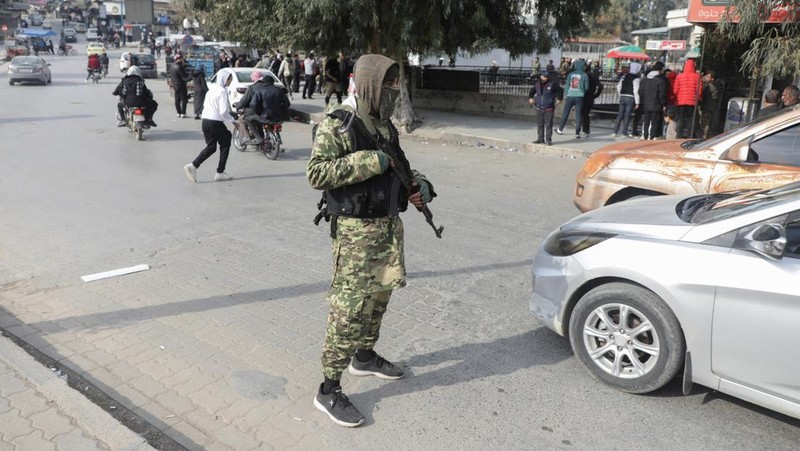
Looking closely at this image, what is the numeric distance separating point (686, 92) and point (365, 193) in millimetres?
11746

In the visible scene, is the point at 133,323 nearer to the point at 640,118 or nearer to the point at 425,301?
the point at 425,301

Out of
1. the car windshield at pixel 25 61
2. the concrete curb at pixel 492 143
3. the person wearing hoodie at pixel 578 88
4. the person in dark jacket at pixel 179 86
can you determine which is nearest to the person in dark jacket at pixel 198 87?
the person in dark jacket at pixel 179 86

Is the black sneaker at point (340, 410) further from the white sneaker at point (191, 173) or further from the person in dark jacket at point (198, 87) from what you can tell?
the person in dark jacket at point (198, 87)

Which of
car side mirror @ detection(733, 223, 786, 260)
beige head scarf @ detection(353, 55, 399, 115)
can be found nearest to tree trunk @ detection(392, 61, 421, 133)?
beige head scarf @ detection(353, 55, 399, 115)

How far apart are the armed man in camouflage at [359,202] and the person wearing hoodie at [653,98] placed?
36.4 feet

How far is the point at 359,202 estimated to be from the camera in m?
3.19

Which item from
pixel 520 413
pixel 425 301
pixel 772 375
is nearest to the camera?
pixel 772 375

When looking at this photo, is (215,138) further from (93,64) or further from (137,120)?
(93,64)

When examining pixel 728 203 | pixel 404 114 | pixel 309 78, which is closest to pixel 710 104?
pixel 404 114

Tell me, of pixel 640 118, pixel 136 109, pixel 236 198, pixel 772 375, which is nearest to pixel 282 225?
pixel 236 198

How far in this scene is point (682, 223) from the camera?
373cm

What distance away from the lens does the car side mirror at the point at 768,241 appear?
10.4ft

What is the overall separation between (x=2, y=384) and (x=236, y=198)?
518 cm

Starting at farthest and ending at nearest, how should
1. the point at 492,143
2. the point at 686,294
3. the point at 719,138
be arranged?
the point at 492,143
the point at 719,138
the point at 686,294
